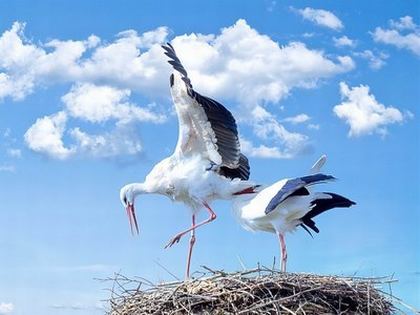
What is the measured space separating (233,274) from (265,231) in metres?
1.34

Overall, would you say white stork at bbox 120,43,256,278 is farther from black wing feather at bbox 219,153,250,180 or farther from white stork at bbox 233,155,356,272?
white stork at bbox 233,155,356,272

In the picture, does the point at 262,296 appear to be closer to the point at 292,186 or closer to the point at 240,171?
the point at 292,186

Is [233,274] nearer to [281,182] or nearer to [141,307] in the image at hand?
[141,307]

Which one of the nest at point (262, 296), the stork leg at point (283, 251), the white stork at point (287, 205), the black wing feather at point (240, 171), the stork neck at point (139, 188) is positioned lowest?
the nest at point (262, 296)

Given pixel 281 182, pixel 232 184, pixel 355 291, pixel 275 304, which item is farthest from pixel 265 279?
pixel 232 184

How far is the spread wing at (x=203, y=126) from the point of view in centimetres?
870

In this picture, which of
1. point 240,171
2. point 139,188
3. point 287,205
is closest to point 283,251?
point 287,205

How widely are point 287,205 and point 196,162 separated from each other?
4.63 feet

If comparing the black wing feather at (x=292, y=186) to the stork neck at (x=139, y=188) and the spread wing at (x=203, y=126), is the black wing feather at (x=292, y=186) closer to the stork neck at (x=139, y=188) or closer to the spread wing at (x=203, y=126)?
the spread wing at (x=203, y=126)

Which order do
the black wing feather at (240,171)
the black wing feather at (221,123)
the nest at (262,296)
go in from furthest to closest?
the black wing feather at (240,171)
the black wing feather at (221,123)
the nest at (262,296)

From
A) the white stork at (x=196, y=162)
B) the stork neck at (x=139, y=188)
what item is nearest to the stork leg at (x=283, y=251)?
the white stork at (x=196, y=162)

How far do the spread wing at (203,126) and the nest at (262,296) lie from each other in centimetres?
210

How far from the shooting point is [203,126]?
8.84 meters

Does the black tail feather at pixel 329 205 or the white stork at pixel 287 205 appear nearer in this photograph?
the white stork at pixel 287 205
